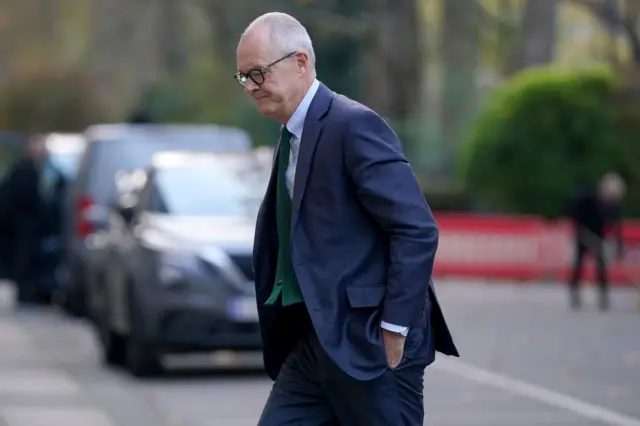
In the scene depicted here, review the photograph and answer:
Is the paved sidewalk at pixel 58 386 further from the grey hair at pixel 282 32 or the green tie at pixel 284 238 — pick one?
the grey hair at pixel 282 32

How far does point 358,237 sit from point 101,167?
13.4 m

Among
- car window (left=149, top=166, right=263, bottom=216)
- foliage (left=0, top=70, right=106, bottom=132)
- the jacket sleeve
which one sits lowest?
foliage (left=0, top=70, right=106, bottom=132)

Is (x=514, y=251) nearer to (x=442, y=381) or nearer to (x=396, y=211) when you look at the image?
(x=442, y=381)

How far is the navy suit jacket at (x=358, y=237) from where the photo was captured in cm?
506

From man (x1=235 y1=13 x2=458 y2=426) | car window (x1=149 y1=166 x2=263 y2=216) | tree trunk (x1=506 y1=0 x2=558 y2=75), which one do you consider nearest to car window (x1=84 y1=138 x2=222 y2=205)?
car window (x1=149 y1=166 x2=263 y2=216)

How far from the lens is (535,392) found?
40.2ft

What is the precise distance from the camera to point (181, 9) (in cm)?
4906

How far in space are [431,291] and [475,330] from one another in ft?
40.4

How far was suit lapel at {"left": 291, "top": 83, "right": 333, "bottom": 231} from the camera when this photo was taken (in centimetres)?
516

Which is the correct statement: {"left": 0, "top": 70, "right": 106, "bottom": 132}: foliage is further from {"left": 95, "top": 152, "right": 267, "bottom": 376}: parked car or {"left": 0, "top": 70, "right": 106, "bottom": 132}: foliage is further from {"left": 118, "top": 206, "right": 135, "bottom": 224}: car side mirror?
{"left": 118, "top": 206, "right": 135, "bottom": 224}: car side mirror

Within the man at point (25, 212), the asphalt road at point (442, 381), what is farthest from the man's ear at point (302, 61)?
the man at point (25, 212)

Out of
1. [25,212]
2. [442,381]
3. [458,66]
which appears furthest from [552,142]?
[458,66]

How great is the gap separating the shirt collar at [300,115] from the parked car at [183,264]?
24.4 feet


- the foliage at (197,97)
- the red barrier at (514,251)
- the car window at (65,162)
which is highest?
the car window at (65,162)
